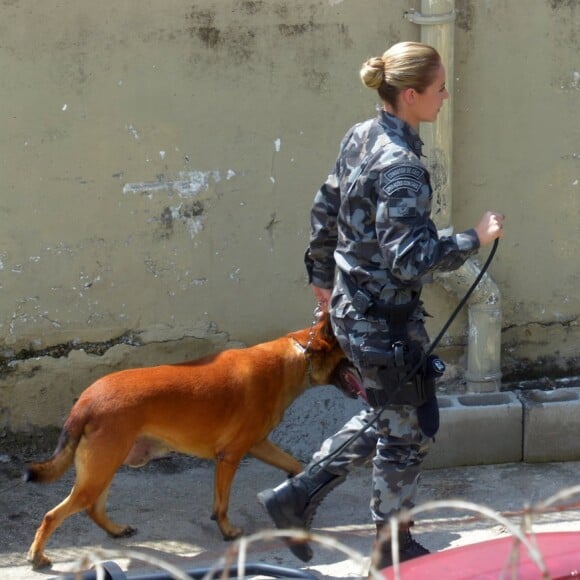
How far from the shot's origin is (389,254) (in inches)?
136

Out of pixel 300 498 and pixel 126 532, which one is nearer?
pixel 300 498

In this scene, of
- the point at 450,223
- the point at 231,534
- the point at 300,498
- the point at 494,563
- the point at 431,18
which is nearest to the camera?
the point at 494,563

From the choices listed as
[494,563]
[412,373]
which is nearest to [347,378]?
[412,373]

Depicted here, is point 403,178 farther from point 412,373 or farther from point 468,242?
point 412,373

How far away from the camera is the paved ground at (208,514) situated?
4.27m

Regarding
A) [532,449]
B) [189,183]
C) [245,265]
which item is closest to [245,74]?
[189,183]

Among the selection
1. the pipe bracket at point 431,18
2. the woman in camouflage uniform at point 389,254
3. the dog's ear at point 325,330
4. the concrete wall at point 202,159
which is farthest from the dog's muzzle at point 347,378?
the pipe bracket at point 431,18

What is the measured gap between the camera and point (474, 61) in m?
5.14

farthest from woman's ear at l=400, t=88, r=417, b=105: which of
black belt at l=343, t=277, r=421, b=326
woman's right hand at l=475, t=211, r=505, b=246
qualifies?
black belt at l=343, t=277, r=421, b=326

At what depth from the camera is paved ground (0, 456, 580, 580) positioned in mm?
4270

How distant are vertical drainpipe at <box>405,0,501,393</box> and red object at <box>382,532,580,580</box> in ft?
8.39

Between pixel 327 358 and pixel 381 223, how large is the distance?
994 millimetres

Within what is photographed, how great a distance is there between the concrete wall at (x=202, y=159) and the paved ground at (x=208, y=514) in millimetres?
571

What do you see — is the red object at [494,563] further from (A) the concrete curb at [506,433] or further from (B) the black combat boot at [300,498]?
(A) the concrete curb at [506,433]
